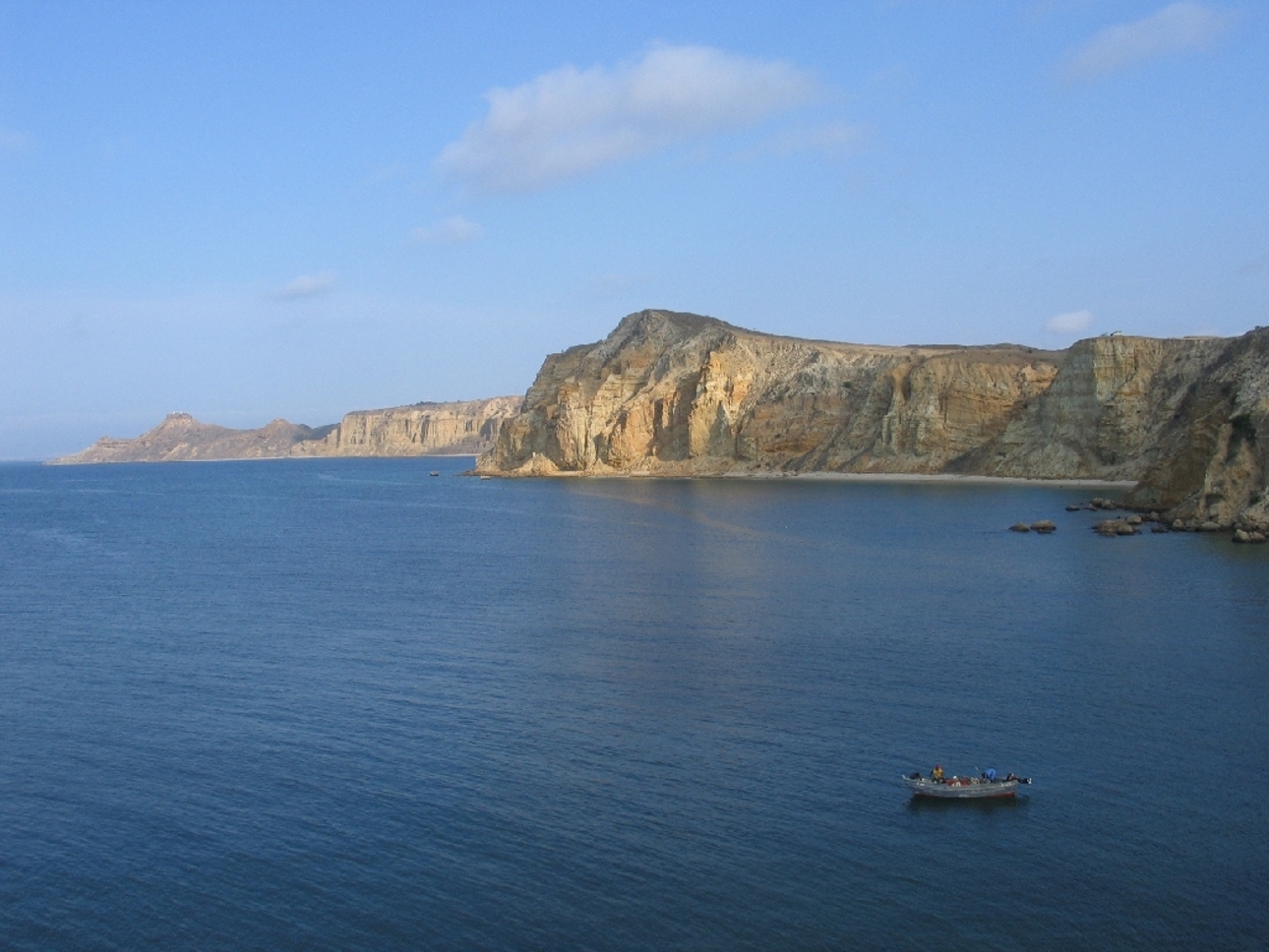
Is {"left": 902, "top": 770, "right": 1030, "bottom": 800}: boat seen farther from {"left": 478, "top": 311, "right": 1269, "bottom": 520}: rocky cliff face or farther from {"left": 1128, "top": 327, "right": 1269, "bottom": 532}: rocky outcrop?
{"left": 478, "top": 311, "right": 1269, "bottom": 520}: rocky cliff face

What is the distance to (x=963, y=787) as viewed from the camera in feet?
87.7

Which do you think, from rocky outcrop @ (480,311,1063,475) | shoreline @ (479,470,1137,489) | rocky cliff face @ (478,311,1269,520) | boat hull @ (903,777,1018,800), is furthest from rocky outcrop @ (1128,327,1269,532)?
boat hull @ (903,777,1018,800)

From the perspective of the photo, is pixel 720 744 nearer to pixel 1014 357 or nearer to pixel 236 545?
pixel 236 545

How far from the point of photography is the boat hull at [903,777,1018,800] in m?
26.8

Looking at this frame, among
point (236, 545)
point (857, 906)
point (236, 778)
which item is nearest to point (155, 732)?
point (236, 778)

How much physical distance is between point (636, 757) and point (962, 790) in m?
8.42

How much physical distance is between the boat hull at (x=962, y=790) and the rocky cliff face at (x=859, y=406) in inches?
2656

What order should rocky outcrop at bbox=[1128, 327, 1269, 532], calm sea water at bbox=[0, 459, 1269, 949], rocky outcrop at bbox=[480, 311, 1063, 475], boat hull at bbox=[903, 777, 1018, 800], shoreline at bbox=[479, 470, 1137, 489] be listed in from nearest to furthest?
1. calm sea water at bbox=[0, 459, 1269, 949]
2. boat hull at bbox=[903, 777, 1018, 800]
3. rocky outcrop at bbox=[1128, 327, 1269, 532]
4. shoreline at bbox=[479, 470, 1137, 489]
5. rocky outcrop at bbox=[480, 311, 1063, 475]

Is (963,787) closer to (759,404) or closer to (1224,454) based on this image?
(1224,454)

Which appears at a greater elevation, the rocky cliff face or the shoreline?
the rocky cliff face

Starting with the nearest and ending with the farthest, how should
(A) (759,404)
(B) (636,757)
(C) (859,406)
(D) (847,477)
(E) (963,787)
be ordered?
(E) (963,787)
(B) (636,757)
(D) (847,477)
(C) (859,406)
(A) (759,404)

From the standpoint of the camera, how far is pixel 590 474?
159625mm

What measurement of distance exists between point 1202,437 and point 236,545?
232 feet

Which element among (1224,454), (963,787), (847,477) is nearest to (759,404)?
(847,477)
